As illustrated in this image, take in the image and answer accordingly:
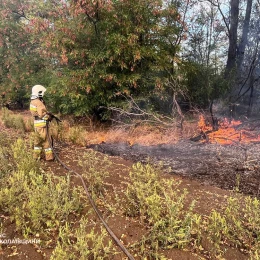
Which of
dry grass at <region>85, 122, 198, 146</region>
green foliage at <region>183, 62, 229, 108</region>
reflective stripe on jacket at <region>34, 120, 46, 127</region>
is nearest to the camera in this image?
reflective stripe on jacket at <region>34, 120, 46, 127</region>

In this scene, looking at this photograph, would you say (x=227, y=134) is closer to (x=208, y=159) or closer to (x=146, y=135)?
(x=208, y=159)

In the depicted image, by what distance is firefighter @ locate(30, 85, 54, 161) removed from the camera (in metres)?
4.98

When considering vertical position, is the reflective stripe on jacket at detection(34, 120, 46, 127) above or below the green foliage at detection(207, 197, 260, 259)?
above

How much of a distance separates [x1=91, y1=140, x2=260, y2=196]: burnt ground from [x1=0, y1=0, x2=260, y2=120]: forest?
4.40ft

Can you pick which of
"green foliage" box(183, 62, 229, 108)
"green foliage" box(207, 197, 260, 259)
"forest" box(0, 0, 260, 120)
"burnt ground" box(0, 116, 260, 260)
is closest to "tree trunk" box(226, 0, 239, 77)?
"forest" box(0, 0, 260, 120)

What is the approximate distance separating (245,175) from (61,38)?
7.17m

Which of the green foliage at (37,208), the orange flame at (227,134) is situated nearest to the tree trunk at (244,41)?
the orange flame at (227,134)

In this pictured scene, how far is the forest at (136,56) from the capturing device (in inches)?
331

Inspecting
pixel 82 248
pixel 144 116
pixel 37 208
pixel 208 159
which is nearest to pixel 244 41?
pixel 144 116

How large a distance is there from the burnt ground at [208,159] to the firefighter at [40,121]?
214 cm

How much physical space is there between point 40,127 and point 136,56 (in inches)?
171

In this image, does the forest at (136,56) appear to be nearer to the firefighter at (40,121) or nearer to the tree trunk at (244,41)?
the tree trunk at (244,41)

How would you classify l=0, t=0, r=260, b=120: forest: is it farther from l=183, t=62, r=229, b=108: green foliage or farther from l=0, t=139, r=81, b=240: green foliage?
l=0, t=139, r=81, b=240: green foliage

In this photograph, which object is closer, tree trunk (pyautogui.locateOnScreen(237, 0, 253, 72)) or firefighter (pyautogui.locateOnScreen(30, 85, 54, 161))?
firefighter (pyautogui.locateOnScreen(30, 85, 54, 161))
